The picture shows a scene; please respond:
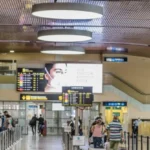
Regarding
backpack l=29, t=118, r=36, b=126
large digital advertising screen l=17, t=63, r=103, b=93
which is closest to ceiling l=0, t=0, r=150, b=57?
large digital advertising screen l=17, t=63, r=103, b=93

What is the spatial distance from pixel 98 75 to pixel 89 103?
14.9 m

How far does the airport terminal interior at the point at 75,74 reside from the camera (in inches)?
795

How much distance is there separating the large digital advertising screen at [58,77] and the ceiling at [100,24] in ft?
7.12

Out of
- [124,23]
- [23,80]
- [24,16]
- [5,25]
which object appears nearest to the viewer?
[24,16]

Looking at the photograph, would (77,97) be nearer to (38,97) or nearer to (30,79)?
(30,79)

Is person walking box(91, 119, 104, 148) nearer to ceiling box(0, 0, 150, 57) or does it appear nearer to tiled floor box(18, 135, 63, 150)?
tiled floor box(18, 135, 63, 150)

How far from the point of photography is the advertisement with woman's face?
120 ft

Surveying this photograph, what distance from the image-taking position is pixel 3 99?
40.3 meters

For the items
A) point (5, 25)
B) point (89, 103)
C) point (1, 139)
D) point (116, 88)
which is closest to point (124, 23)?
point (89, 103)

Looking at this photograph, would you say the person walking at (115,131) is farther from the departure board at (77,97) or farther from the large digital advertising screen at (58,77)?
the large digital advertising screen at (58,77)

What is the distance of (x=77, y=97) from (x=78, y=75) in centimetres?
1510

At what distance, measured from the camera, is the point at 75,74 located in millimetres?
36844

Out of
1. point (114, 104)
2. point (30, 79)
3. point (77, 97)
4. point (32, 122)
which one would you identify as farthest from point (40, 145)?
point (32, 122)

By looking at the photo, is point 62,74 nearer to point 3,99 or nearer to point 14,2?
point 3,99
